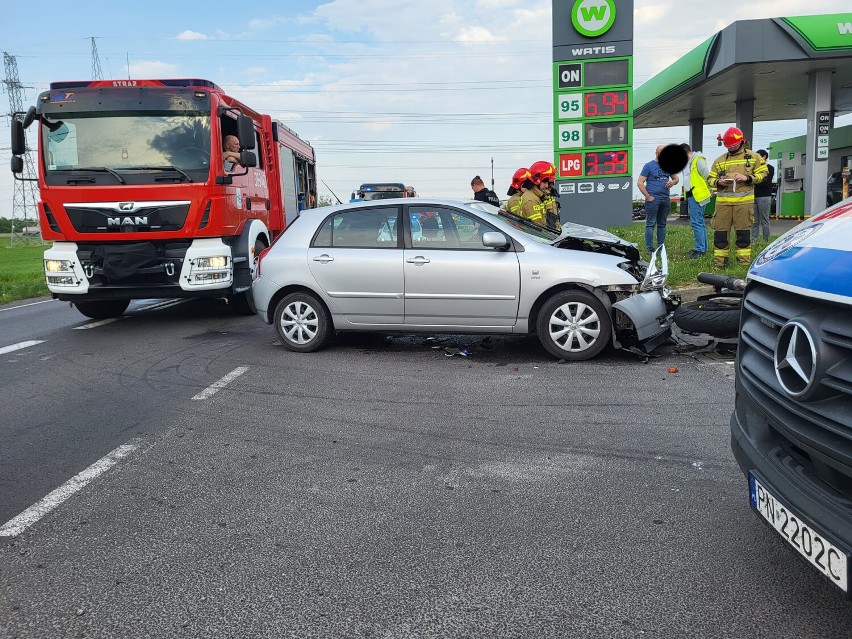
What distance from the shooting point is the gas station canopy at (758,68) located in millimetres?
19781

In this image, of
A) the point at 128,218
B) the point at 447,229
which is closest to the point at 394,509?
the point at 447,229

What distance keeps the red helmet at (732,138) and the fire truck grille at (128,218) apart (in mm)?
7444

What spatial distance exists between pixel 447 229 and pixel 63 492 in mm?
4399

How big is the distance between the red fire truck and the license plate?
25.6ft

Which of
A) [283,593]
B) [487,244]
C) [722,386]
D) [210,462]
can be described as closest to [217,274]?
[487,244]

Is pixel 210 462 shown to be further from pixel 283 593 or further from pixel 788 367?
pixel 788 367

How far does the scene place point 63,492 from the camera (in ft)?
13.5

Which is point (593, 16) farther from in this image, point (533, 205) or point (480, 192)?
point (533, 205)

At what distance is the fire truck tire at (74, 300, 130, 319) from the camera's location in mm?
10930

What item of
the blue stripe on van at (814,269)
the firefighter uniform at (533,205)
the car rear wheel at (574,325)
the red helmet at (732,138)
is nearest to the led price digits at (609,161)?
the red helmet at (732,138)

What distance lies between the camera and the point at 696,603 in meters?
2.81

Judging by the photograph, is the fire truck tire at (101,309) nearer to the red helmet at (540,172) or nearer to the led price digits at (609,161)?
the red helmet at (540,172)

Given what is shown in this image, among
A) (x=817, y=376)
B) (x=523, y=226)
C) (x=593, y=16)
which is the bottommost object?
(x=817, y=376)

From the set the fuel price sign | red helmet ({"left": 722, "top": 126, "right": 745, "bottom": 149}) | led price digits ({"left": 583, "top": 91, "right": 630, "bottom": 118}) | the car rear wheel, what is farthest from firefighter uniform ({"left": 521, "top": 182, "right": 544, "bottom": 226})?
led price digits ({"left": 583, "top": 91, "right": 630, "bottom": 118})
